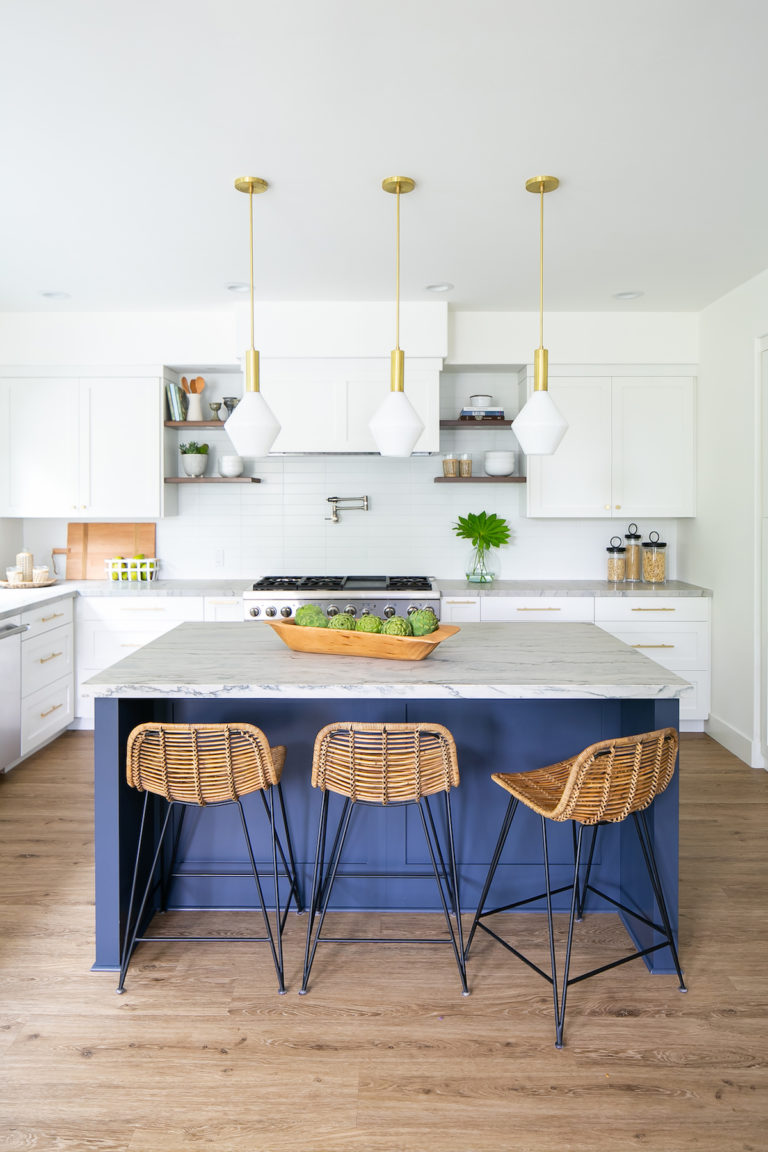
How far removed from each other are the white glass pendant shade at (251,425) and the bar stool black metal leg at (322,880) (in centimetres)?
115

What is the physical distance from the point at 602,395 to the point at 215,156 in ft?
9.69

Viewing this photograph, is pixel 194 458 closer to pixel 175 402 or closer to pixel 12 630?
pixel 175 402

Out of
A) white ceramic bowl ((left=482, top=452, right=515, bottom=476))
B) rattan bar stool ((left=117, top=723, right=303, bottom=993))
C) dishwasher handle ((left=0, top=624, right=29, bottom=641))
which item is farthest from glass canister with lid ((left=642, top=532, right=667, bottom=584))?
dishwasher handle ((left=0, top=624, right=29, bottom=641))

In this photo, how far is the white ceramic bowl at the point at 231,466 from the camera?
508 centimetres

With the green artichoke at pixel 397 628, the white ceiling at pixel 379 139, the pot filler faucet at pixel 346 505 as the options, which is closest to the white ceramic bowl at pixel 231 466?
the pot filler faucet at pixel 346 505

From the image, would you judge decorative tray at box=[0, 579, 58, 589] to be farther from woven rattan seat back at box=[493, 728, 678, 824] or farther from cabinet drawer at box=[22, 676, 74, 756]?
woven rattan seat back at box=[493, 728, 678, 824]

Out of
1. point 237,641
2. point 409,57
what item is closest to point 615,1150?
point 237,641

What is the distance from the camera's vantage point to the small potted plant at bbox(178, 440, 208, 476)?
16.7 ft

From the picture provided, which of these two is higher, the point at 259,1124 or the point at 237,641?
the point at 237,641

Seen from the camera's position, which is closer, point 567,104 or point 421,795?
point 421,795

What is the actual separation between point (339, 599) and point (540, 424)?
89.3 inches

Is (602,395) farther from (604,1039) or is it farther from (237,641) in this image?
(604,1039)

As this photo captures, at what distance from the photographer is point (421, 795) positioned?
2.24 meters

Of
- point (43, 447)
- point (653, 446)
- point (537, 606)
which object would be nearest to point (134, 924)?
point (537, 606)
